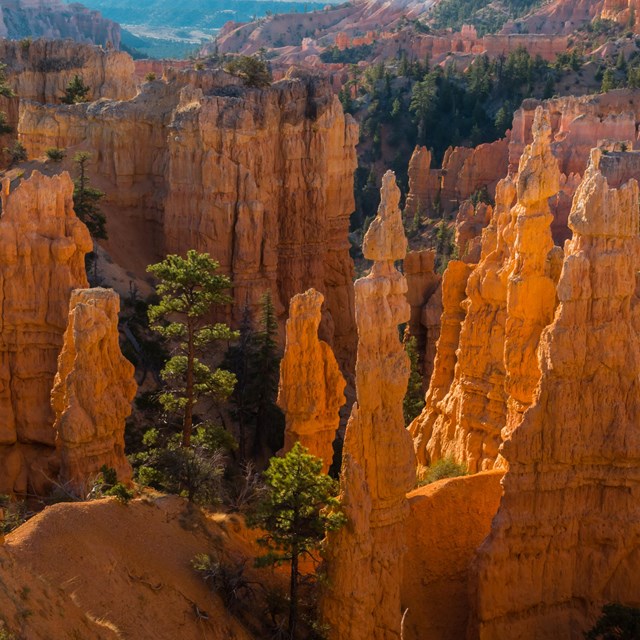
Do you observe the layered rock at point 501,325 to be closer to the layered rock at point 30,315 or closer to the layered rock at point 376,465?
the layered rock at point 376,465

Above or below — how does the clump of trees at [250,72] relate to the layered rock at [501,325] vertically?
above

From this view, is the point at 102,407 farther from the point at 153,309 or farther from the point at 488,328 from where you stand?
the point at 488,328

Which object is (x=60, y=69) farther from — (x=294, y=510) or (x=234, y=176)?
(x=294, y=510)

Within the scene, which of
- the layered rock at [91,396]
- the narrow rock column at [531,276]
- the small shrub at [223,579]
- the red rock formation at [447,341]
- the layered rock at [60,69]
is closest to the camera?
the small shrub at [223,579]

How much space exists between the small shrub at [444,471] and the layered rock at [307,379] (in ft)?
10.1

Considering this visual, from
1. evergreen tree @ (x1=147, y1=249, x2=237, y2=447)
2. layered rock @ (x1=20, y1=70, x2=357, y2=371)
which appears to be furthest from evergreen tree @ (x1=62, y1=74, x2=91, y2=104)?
evergreen tree @ (x1=147, y1=249, x2=237, y2=447)

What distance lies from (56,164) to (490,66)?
236ft

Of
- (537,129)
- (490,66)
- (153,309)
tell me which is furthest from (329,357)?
(490,66)

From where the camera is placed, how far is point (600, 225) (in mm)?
22938

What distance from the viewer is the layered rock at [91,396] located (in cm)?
2588

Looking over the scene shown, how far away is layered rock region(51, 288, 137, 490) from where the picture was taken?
25875 mm

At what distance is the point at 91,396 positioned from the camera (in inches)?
1029

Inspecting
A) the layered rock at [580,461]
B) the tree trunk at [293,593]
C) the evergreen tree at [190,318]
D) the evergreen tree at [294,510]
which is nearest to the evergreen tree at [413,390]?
the evergreen tree at [190,318]

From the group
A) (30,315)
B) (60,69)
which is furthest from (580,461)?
(60,69)
